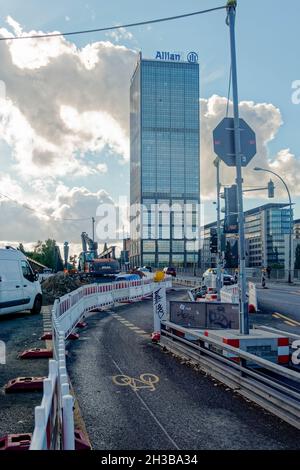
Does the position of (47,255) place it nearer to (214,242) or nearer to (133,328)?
(214,242)

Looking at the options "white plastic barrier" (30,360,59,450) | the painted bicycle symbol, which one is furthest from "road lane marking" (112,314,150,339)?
"white plastic barrier" (30,360,59,450)

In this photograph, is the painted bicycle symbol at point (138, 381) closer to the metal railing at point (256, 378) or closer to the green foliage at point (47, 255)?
the metal railing at point (256, 378)

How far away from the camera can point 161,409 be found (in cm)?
721

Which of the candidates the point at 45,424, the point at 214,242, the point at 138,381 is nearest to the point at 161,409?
the point at 138,381

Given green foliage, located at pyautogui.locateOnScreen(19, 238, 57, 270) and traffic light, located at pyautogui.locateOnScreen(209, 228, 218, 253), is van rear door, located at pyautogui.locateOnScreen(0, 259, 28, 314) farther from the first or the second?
green foliage, located at pyautogui.locateOnScreen(19, 238, 57, 270)

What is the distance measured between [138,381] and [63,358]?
124 inches

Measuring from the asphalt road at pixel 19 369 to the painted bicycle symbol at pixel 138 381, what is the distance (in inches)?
58.9

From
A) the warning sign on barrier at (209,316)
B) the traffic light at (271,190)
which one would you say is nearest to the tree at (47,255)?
the traffic light at (271,190)

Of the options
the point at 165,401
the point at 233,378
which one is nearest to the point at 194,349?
the point at 233,378

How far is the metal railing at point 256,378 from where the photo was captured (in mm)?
6562
